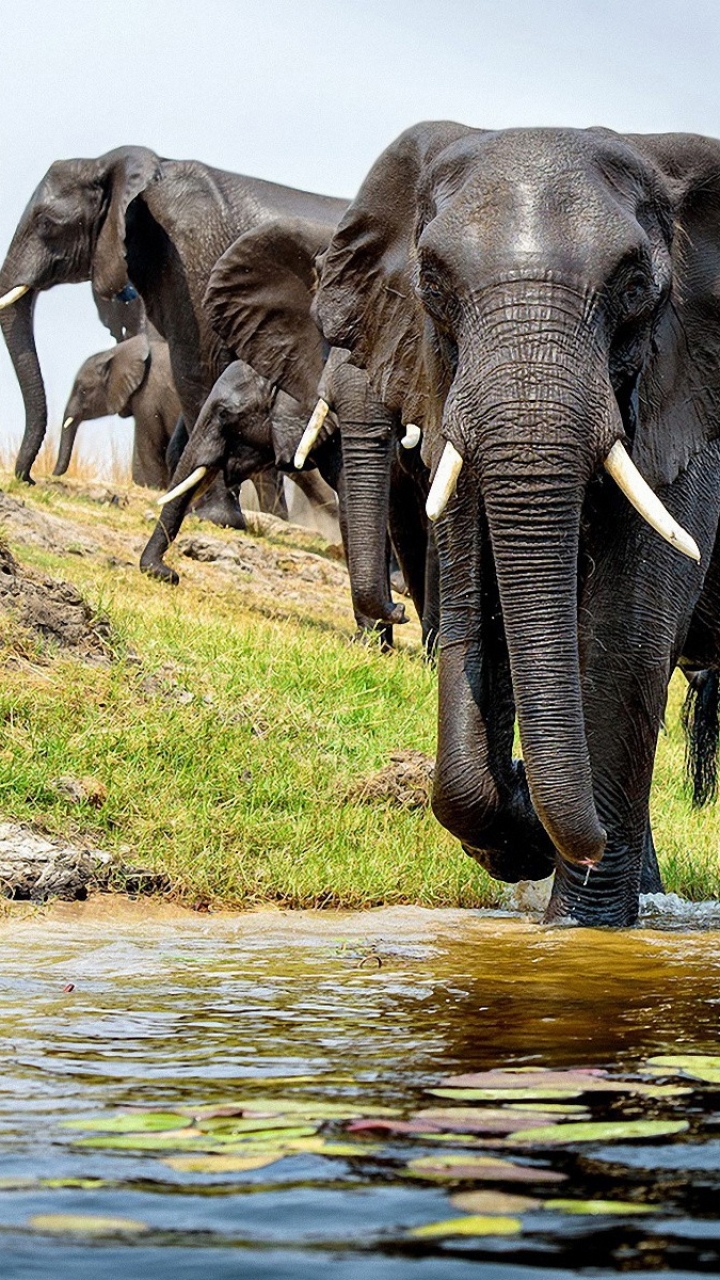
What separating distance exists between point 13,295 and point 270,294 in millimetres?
5786

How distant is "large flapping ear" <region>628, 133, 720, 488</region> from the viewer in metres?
5.44

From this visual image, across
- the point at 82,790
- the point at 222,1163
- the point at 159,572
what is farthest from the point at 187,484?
the point at 222,1163

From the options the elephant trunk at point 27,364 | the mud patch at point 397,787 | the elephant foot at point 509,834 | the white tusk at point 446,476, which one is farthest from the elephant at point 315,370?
the elephant trunk at point 27,364

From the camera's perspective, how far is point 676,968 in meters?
4.72

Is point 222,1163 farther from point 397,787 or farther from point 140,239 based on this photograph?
point 140,239

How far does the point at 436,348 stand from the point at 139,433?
19.4m

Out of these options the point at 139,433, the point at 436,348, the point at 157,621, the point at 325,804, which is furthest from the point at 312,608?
the point at 139,433

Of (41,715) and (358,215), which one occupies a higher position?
(358,215)

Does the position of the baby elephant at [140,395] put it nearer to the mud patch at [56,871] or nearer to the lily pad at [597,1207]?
the mud patch at [56,871]

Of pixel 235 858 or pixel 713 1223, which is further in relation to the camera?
pixel 235 858

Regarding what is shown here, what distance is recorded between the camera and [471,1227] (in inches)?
84.7

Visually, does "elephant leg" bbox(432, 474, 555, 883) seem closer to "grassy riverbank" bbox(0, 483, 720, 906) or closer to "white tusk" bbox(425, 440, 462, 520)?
"white tusk" bbox(425, 440, 462, 520)

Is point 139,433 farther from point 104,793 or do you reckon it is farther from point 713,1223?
point 713,1223

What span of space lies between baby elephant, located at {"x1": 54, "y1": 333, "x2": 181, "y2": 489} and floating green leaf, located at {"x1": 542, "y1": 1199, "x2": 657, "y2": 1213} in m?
21.2
